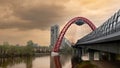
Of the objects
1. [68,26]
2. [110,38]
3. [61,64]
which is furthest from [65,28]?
[110,38]

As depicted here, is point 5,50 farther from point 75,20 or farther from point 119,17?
point 119,17

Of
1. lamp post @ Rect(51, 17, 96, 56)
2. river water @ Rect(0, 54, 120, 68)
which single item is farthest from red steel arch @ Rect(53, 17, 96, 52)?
river water @ Rect(0, 54, 120, 68)

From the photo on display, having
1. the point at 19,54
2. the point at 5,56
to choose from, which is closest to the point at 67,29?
the point at 5,56

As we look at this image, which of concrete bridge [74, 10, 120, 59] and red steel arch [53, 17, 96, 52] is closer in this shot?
concrete bridge [74, 10, 120, 59]

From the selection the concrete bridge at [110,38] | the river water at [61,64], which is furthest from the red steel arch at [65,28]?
the concrete bridge at [110,38]

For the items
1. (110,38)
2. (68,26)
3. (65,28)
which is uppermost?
A: (68,26)

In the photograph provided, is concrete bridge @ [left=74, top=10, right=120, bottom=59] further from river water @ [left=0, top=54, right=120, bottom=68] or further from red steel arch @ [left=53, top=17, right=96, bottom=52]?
red steel arch @ [left=53, top=17, right=96, bottom=52]

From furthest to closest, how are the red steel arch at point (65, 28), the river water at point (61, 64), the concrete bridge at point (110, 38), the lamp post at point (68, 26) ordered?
1. the lamp post at point (68, 26)
2. the red steel arch at point (65, 28)
3. the river water at point (61, 64)
4. the concrete bridge at point (110, 38)

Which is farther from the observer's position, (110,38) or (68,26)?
(68,26)

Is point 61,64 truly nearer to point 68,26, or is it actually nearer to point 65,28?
point 65,28

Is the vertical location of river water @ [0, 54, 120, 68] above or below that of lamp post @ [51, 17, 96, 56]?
below

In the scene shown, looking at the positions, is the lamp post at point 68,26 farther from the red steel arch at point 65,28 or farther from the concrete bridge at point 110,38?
the concrete bridge at point 110,38

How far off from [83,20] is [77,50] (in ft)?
69.3

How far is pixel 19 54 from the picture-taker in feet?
578
